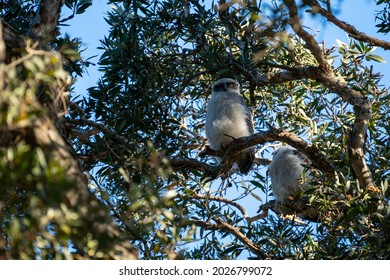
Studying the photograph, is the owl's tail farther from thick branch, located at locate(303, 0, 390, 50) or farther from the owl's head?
thick branch, located at locate(303, 0, 390, 50)

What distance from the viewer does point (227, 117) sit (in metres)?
6.86

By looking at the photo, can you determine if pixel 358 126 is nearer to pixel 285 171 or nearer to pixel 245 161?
pixel 245 161

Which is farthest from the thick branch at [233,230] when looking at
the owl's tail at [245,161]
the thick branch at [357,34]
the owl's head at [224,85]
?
the owl's head at [224,85]

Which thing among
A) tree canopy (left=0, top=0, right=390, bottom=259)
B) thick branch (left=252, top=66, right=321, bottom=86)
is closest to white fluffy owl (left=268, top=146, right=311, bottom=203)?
tree canopy (left=0, top=0, right=390, bottom=259)

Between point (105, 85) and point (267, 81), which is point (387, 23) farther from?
point (105, 85)

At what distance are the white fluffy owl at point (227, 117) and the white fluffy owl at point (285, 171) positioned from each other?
40 centimetres

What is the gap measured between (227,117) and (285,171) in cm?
79

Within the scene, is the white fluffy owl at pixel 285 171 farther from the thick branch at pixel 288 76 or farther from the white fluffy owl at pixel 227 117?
the thick branch at pixel 288 76

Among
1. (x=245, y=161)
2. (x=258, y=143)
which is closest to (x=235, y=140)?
(x=258, y=143)

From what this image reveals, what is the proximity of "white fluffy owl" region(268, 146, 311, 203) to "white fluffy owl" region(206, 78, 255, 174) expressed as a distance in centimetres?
40

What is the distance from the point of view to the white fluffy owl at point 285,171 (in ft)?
22.1

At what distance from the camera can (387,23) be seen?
5223 millimetres

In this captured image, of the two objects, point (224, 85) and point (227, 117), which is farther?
point (227, 117)
